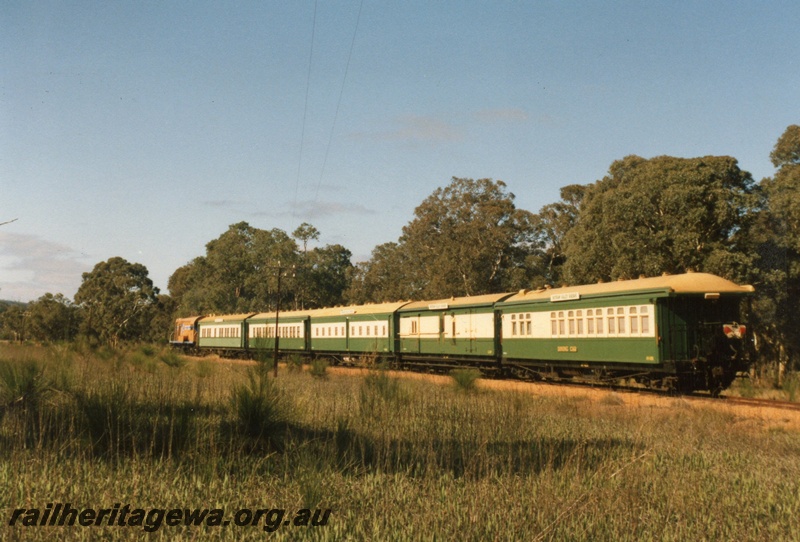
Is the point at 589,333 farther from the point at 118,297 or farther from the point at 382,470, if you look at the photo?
the point at 118,297

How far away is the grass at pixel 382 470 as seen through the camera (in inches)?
235

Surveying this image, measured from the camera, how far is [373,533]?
18.6ft

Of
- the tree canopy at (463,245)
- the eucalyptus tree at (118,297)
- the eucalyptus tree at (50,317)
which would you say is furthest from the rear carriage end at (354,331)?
the eucalyptus tree at (118,297)

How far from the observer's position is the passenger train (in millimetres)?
18109

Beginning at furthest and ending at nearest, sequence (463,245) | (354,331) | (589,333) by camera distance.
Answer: (463,245)
(354,331)
(589,333)

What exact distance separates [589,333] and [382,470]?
13926 mm

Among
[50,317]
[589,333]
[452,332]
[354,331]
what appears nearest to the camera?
[589,333]

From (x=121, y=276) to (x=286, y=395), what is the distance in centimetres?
6500

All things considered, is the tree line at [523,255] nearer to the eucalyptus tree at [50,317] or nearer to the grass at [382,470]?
the eucalyptus tree at [50,317]

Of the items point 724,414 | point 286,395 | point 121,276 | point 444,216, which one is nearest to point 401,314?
point 724,414

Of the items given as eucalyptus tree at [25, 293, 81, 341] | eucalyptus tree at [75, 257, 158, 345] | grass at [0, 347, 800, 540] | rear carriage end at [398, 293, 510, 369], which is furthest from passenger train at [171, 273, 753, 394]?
eucalyptus tree at [75, 257, 158, 345]

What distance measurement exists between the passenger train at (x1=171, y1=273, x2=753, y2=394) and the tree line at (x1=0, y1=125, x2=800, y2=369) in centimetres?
551

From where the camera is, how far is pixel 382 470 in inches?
307

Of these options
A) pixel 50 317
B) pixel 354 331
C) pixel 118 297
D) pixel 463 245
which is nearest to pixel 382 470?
pixel 354 331
